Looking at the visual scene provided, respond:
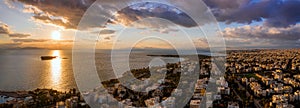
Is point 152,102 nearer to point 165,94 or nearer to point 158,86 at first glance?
point 165,94

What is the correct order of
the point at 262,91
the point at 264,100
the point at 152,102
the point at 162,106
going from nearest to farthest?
the point at 162,106, the point at 152,102, the point at 264,100, the point at 262,91

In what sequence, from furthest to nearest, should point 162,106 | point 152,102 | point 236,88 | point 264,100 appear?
point 236,88, point 264,100, point 152,102, point 162,106

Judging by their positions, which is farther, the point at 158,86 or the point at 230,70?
the point at 230,70

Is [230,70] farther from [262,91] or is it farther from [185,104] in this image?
[185,104]

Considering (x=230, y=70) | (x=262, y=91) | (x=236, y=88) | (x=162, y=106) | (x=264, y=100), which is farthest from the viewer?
(x=230, y=70)

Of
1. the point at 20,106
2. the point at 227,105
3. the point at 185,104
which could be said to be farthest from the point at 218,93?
the point at 20,106

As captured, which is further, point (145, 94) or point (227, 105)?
point (145, 94)

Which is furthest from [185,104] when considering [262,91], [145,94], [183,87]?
[262,91]

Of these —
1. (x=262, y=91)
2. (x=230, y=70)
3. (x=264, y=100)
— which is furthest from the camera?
(x=230, y=70)
